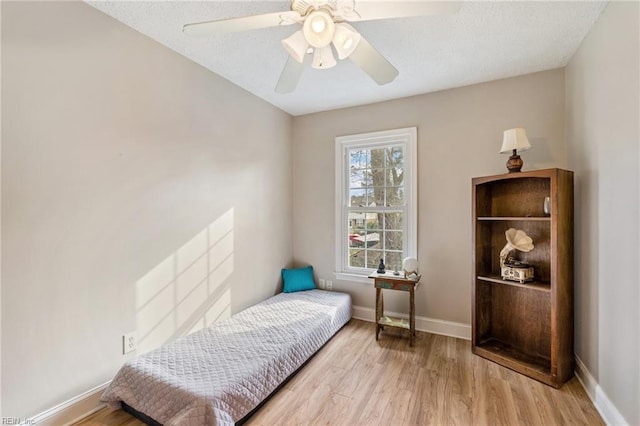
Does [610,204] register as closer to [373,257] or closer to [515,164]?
[515,164]

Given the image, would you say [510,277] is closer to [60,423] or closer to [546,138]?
[546,138]

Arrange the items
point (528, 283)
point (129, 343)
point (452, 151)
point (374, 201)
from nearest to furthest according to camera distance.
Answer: point (129, 343) → point (528, 283) → point (452, 151) → point (374, 201)

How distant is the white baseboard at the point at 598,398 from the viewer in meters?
1.61

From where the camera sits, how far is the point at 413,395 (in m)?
1.97

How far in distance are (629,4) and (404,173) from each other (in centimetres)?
192

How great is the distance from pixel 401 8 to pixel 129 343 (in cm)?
259

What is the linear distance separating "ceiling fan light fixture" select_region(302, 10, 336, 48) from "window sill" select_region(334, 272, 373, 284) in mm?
2592

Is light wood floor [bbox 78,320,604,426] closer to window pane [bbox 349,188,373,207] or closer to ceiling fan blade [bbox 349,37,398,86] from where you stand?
window pane [bbox 349,188,373,207]

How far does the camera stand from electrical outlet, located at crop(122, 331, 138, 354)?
194 centimetres

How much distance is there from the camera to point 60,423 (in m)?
1.64

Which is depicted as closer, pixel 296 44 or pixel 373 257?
pixel 296 44

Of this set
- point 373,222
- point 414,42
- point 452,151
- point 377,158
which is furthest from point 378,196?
point 414,42

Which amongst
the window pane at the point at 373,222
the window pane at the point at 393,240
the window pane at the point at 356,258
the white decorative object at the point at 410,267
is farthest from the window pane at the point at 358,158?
the white decorative object at the point at 410,267

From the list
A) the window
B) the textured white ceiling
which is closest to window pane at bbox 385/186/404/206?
the window
